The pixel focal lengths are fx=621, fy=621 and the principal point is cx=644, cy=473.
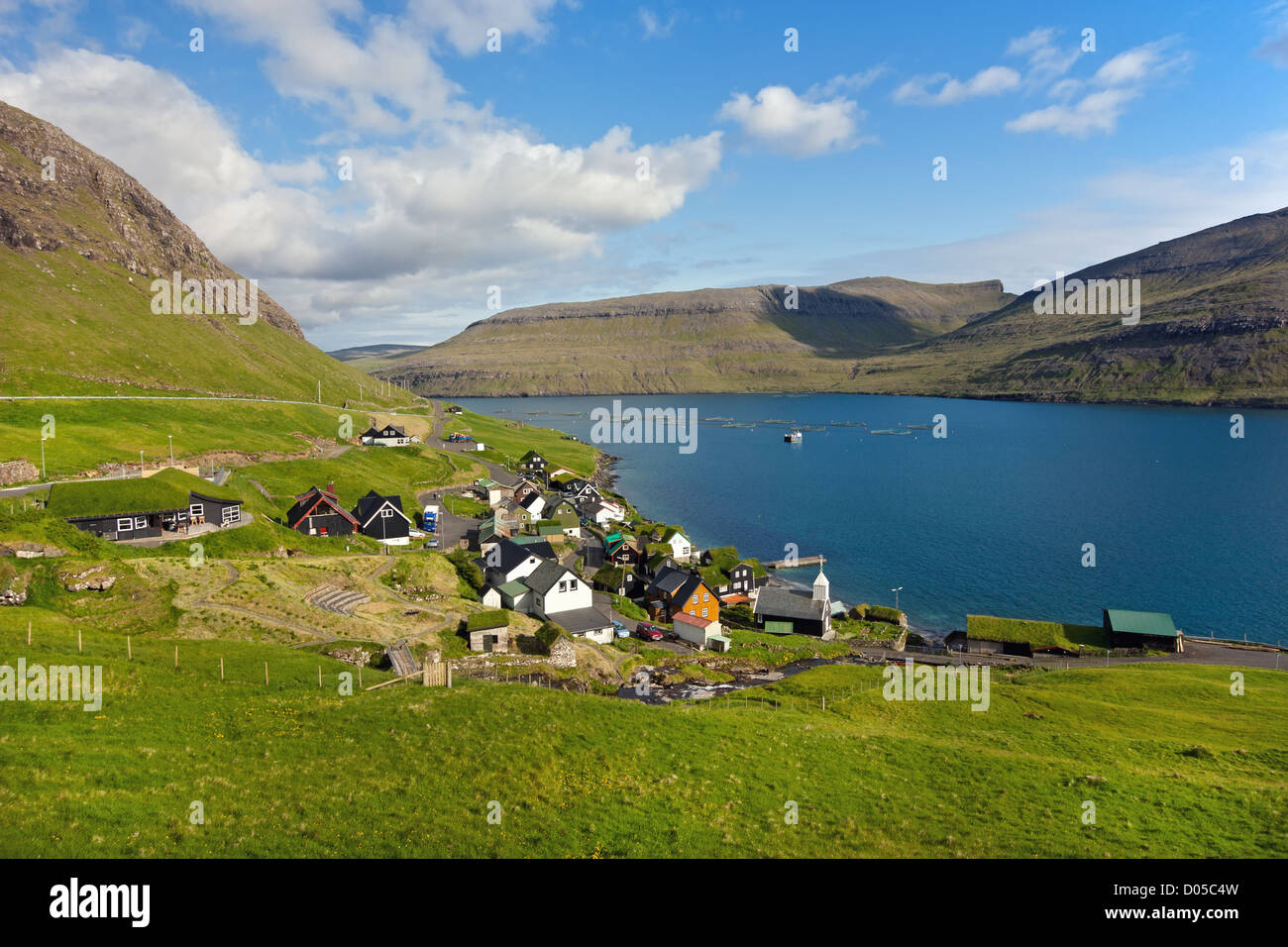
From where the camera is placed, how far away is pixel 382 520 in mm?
79812

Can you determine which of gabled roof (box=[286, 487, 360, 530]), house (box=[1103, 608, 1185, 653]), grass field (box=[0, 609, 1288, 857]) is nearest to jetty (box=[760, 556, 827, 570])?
house (box=[1103, 608, 1185, 653])

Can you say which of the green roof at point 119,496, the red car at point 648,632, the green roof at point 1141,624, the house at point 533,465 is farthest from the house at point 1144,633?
the house at point 533,465

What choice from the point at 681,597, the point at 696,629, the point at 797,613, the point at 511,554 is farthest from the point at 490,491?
the point at 797,613

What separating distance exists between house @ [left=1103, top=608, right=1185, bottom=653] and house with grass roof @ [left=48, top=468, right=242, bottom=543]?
297 ft

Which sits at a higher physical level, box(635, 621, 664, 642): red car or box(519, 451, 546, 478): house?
box(519, 451, 546, 478): house

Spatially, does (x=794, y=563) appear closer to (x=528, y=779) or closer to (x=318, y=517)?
(x=318, y=517)

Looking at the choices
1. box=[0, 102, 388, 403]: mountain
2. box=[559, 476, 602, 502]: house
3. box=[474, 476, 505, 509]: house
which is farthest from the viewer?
box=[0, 102, 388, 403]: mountain

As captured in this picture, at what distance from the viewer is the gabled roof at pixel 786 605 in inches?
2735

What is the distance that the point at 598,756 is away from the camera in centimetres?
2250

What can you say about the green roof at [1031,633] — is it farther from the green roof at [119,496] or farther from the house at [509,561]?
the green roof at [119,496]

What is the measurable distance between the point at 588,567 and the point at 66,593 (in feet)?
181

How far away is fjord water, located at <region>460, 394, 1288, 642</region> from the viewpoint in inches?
3125

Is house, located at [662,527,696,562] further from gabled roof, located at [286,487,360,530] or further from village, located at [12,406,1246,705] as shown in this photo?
gabled roof, located at [286,487,360,530]
